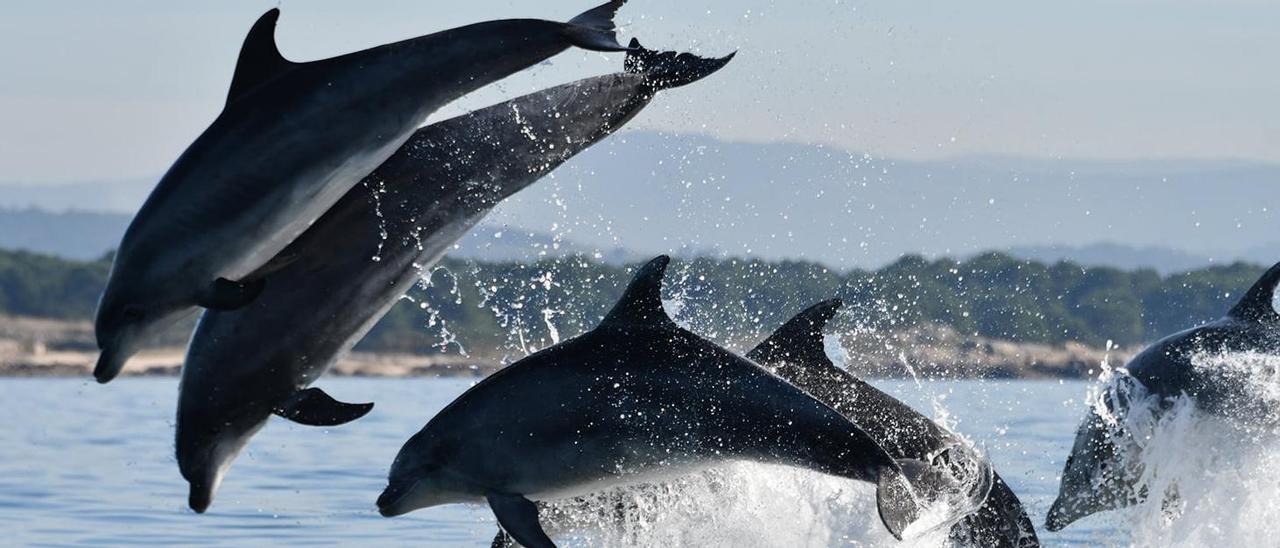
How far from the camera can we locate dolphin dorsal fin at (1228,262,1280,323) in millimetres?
11711

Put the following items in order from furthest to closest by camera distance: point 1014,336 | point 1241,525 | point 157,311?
point 1014,336
point 1241,525
point 157,311

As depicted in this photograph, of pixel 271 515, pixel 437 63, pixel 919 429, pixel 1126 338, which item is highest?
pixel 437 63

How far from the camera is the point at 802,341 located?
1006 centimetres

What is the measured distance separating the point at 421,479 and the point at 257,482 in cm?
1085

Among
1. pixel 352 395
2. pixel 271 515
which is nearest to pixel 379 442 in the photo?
pixel 271 515

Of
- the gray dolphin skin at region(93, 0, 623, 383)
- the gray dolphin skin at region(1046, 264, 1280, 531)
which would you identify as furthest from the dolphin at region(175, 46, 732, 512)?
the gray dolphin skin at region(1046, 264, 1280, 531)

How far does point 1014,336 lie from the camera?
72.2 m

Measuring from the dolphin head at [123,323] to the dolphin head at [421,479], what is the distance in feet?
5.30

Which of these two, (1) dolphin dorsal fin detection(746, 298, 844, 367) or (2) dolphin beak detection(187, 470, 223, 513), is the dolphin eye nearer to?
(2) dolphin beak detection(187, 470, 223, 513)

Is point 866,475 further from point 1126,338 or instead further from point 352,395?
point 1126,338

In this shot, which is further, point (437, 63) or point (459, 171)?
point (459, 171)

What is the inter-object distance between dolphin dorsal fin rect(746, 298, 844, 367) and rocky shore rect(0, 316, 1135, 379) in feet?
120

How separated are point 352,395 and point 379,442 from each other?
23.5 m

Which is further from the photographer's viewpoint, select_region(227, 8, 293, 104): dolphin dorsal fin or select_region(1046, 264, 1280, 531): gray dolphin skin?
select_region(1046, 264, 1280, 531): gray dolphin skin
